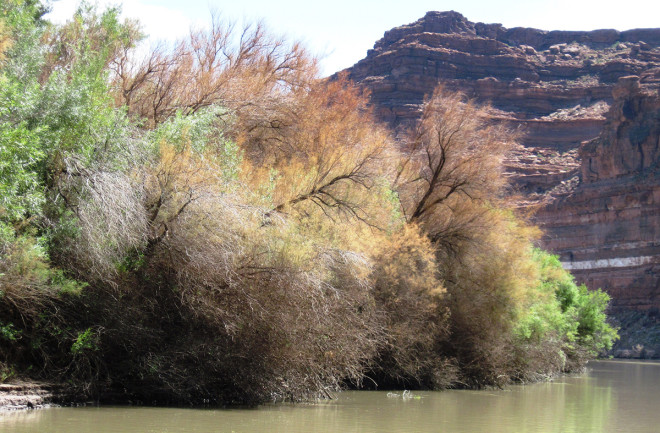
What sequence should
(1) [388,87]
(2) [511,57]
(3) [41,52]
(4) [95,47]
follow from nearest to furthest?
(3) [41,52] < (4) [95,47] < (1) [388,87] < (2) [511,57]

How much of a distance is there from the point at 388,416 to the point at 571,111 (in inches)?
4182

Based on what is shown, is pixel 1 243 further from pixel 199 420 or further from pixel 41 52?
pixel 41 52

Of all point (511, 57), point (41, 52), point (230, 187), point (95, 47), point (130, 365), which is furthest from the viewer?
point (511, 57)

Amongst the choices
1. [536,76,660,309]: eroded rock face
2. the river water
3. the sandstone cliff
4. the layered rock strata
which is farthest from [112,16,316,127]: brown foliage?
the layered rock strata

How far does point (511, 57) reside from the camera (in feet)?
391

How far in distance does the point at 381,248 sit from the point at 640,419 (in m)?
7.50

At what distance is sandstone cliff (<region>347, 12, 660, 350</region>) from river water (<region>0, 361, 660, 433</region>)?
58.3m

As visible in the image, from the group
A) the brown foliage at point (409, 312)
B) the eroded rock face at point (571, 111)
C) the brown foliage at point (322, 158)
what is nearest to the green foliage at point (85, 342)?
the brown foliage at point (322, 158)

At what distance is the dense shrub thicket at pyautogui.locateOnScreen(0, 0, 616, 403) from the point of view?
44.3 feet

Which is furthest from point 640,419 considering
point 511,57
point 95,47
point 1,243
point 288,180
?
point 511,57

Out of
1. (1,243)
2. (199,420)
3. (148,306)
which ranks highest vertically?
(1,243)

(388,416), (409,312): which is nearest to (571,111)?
(409,312)

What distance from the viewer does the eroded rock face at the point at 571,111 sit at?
8488 cm

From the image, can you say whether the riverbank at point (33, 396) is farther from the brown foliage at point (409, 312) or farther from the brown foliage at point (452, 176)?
the brown foliage at point (452, 176)
